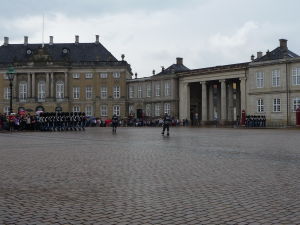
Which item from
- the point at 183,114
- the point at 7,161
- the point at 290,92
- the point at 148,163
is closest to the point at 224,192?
the point at 148,163

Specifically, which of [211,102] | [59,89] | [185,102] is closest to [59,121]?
[185,102]

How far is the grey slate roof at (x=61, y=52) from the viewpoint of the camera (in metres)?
81.3

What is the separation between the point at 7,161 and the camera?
13.8 meters

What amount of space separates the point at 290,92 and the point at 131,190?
4955cm

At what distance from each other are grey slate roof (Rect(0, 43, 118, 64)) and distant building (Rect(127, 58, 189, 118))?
7740 mm

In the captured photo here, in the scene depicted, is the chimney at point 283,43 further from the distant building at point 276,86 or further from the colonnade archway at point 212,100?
the colonnade archway at point 212,100

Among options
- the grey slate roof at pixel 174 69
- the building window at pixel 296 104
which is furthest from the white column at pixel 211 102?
the building window at pixel 296 104

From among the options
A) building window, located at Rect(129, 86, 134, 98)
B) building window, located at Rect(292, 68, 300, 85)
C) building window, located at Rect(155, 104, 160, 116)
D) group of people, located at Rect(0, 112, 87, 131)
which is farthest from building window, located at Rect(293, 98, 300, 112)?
building window, located at Rect(129, 86, 134, 98)

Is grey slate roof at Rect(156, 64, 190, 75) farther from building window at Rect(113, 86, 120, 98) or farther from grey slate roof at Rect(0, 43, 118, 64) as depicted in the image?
grey slate roof at Rect(0, 43, 118, 64)

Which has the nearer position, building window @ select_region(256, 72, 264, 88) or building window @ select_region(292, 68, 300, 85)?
building window @ select_region(292, 68, 300, 85)

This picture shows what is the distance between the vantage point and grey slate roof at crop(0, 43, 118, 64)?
8131cm

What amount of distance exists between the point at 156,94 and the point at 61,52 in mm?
20920

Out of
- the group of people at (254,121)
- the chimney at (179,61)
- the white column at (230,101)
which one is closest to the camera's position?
the group of people at (254,121)

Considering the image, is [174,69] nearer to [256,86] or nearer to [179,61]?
[179,61]
